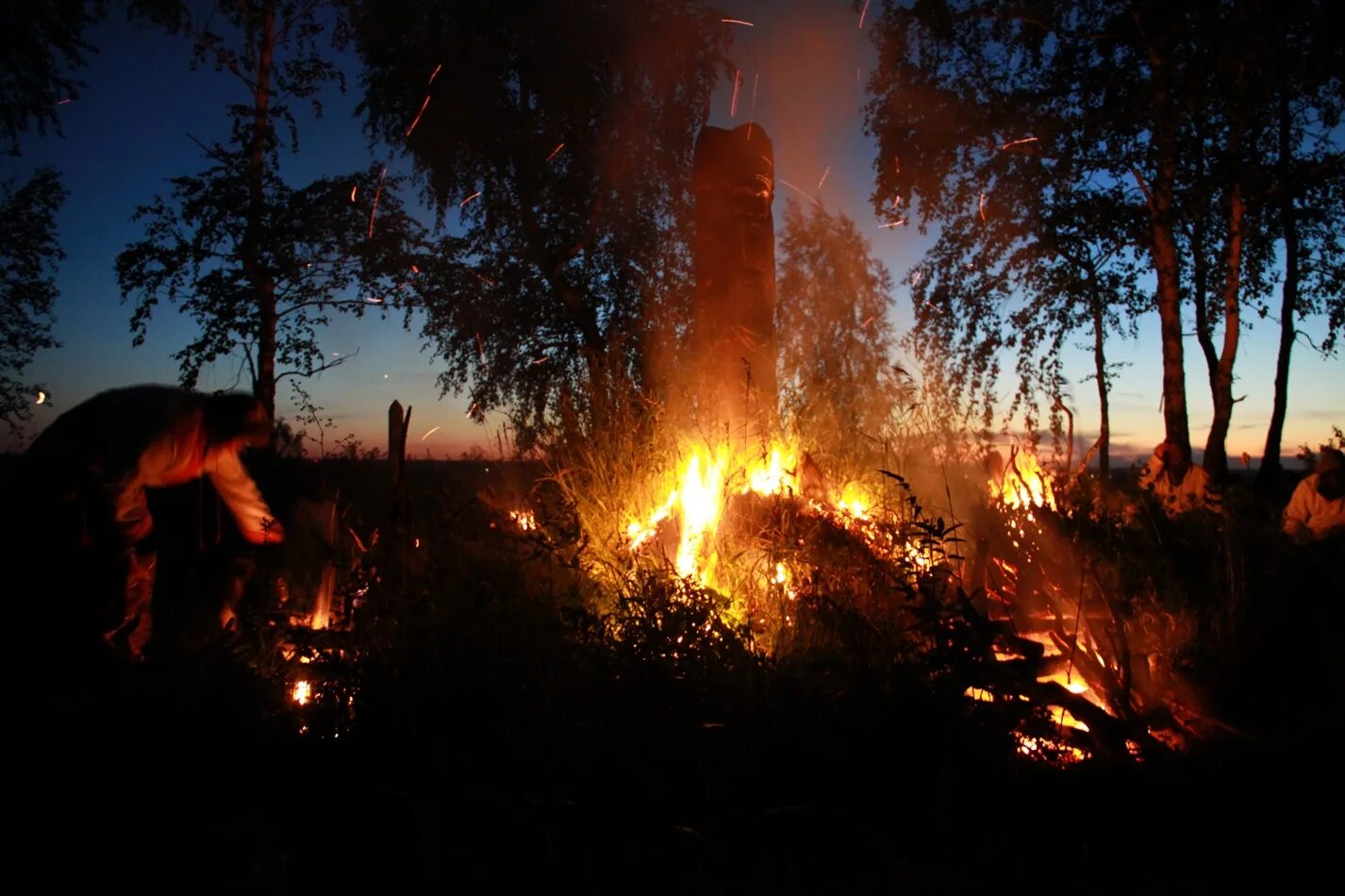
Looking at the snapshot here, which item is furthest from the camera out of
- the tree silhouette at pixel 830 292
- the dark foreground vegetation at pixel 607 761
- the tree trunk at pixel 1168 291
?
the tree silhouette at pixel 830 292

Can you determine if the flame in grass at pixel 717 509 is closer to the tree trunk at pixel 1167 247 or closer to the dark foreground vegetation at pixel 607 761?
the dark foreground vegetation at pixel 607 761

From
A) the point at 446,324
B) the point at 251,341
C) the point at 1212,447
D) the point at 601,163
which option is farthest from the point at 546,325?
the point at 1212,447

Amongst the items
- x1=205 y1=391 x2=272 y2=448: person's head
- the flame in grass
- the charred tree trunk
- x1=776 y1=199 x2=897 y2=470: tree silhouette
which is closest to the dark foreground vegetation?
the flame in grass

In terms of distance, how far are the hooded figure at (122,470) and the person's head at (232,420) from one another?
0.07 metres

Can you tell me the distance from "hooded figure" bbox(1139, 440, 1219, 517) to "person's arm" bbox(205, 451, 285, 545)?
781 centimetres

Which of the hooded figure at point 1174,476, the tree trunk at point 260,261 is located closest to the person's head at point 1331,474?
the hooded figure at point 1174,476

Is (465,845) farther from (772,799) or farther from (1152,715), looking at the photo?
(1152,715)

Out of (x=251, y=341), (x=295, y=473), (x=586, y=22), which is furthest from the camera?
(x=586, y=22)

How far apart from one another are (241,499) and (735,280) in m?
3.89

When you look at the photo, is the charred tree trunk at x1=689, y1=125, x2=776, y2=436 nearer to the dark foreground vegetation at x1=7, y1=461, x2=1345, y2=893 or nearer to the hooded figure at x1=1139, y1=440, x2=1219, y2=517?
the dark foreground vegetation at x1=7, y1=461, x2=1345, y2=893

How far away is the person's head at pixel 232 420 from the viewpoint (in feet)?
16.5

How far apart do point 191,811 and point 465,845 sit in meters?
1.17

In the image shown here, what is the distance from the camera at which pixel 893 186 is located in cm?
1374

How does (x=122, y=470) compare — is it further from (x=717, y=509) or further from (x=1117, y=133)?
(x=1117, y=133)
